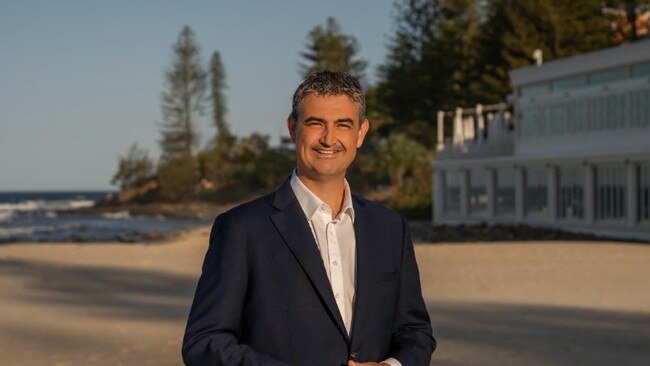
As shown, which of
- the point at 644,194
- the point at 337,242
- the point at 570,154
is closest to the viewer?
the point at 337,242

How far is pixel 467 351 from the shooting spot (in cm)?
1113

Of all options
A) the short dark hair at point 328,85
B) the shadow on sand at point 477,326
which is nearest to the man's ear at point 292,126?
the short dark hair at point 328,85

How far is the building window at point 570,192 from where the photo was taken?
34.1 m

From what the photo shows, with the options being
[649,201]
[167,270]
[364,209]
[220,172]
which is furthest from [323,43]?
[364,209]

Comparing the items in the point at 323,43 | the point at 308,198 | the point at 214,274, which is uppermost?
the point at 323,43

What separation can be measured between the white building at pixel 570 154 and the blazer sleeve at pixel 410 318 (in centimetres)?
2841

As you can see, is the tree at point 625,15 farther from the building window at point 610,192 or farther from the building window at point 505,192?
the building window at point 610,192

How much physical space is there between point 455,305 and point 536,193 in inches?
843

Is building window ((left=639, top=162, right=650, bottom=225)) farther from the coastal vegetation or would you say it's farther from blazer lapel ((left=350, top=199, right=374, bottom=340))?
blazer lapel ((left=350, top=199, right=374, bottom=340))

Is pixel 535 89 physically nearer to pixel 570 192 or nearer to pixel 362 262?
pixel 570 192

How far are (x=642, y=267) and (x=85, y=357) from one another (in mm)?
13884

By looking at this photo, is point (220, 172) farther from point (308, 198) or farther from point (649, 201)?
point (308, 198)

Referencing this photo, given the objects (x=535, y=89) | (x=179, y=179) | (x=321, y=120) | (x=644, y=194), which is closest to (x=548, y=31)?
(x=535, y=89)

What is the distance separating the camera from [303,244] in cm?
311
